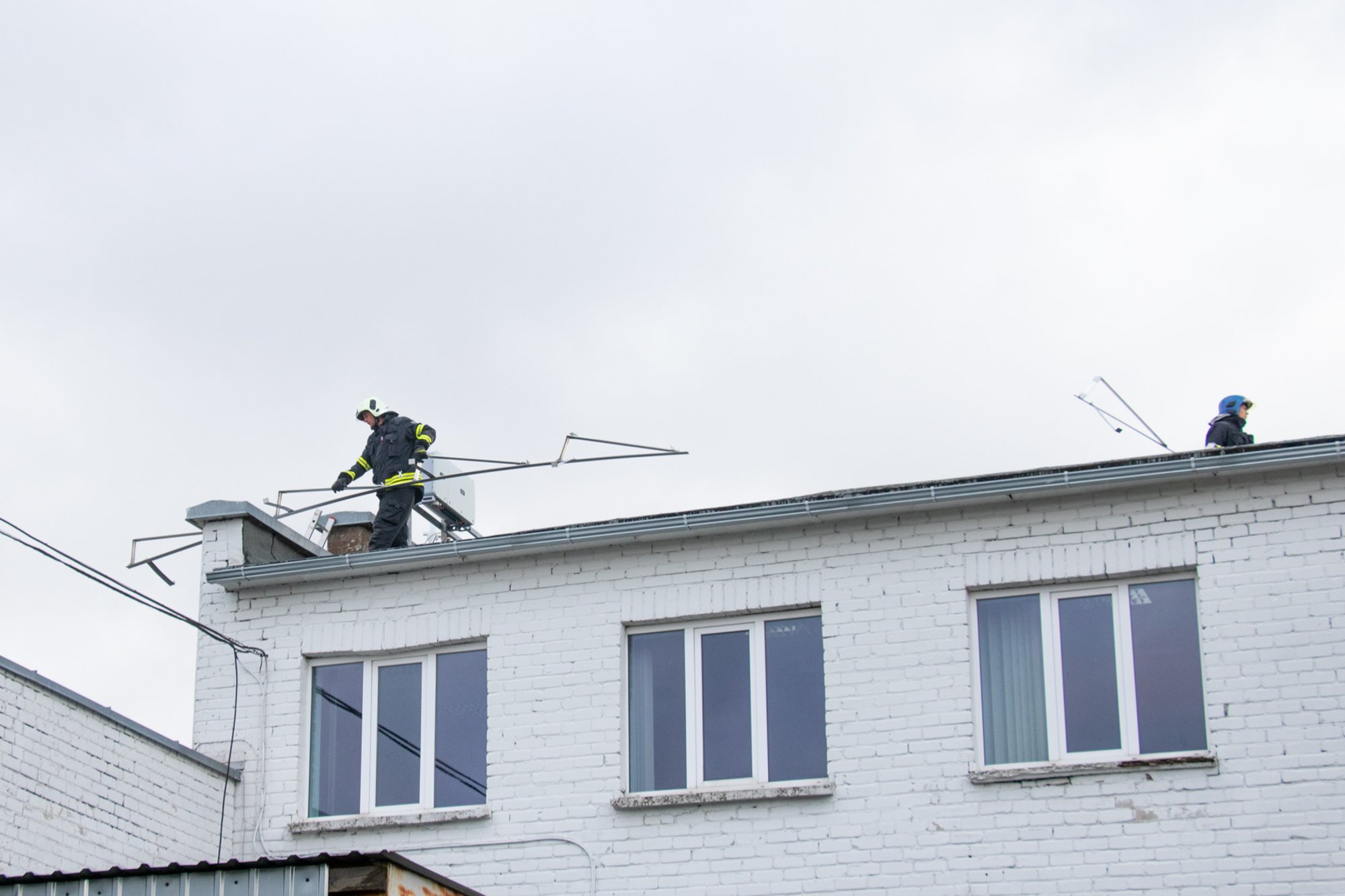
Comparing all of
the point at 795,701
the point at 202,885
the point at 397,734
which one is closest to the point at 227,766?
the point at 397,734

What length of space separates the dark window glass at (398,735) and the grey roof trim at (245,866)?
3.10 m

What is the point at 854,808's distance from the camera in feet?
43.7

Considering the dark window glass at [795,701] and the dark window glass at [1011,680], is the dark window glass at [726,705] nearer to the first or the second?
the dark window glass at [795,701]

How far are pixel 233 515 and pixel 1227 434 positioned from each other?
856 cm

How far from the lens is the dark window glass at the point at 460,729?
14.7 m

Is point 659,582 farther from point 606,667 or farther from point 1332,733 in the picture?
point 1332,733

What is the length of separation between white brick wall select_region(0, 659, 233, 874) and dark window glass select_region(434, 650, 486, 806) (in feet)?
6.03

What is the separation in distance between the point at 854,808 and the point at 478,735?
128 inches

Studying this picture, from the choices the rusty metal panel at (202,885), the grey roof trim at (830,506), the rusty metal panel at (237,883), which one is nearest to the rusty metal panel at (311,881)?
the rusty metal panel at (237,883)

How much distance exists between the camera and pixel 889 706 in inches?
533

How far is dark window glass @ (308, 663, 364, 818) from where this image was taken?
15.1m

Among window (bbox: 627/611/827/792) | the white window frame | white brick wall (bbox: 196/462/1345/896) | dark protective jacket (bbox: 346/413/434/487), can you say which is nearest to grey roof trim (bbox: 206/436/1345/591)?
white brick wall (bbox: 196/462/1345/896)

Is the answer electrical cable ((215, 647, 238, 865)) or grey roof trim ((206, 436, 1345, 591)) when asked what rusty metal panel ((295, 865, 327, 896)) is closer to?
electrical cable ((215, 647, 238, 865))

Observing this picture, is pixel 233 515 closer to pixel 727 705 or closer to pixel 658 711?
pixel 658 711
